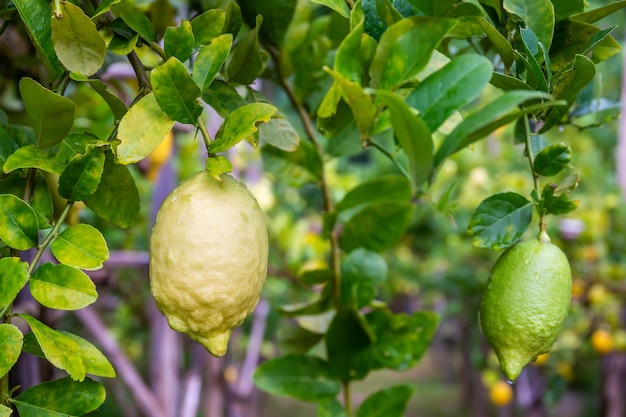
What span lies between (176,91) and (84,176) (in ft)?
0.22

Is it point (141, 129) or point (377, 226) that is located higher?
point (141, 129)

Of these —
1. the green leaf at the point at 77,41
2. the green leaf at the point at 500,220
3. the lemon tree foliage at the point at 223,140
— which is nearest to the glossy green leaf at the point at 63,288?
the lemon tree foliage at the point at 223,140

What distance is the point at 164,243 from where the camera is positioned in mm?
342

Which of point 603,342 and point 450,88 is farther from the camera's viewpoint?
point 603,342

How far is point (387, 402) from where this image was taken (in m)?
0.50

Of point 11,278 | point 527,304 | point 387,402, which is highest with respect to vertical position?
point 11,278

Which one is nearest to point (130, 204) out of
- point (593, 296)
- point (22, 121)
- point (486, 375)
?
point (22, 121)

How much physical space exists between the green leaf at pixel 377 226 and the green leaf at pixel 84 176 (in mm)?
270

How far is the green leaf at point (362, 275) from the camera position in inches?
21.2

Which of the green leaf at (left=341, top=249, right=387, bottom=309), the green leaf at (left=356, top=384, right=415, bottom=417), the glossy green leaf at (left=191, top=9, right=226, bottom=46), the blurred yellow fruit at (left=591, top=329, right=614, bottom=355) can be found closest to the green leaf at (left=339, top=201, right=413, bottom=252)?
the green leaf at (left=341, top=249, right=387, bottom=309)

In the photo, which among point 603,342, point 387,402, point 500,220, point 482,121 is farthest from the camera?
point 603,342

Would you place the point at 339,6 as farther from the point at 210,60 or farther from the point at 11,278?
the point at 11,278

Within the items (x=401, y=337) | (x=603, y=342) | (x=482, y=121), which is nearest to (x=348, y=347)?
(x=401, y=337)

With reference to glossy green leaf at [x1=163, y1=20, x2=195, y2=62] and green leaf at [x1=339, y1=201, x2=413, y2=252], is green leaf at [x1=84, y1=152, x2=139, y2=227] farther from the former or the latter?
green leaf at [x1=339, y1=201, x2=413, y2=252]
